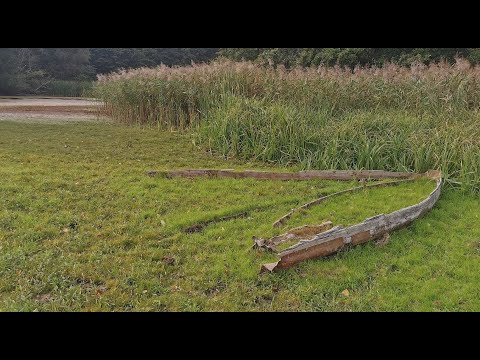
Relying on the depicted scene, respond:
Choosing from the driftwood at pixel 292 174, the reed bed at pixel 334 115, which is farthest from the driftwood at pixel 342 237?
the reed bed at pixel 334 115

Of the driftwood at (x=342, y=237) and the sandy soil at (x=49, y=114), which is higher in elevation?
the sandy soil at (x=49, y=114)

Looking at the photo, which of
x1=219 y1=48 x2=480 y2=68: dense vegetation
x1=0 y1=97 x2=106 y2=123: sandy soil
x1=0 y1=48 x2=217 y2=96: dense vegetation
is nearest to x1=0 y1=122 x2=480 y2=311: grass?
x1=0 y1=97 x2=106 y2=123: sandy soil

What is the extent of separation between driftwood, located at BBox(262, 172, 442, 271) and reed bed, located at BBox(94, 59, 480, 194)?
1.99m

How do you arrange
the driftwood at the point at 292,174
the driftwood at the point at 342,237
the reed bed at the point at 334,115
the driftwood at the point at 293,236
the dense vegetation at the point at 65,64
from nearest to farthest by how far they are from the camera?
the driftwood at the point at 342,237, the driftwood at the point at 293,236, the driftwood at the point at 292,174, the reed bed at the point at 334,115, the dense vegetation at the point at 65,64

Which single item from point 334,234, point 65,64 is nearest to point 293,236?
point 334,234

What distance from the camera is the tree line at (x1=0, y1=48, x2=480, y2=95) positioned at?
1881 centimetres

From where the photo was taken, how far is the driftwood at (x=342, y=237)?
12.6 ft

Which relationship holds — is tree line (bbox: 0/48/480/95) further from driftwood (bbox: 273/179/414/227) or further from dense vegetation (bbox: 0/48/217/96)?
driftwood (bbox: 273/179/414/227)

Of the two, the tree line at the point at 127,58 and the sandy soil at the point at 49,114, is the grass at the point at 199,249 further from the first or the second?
the tree line at the point at 127,58

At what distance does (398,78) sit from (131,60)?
90.9 ft

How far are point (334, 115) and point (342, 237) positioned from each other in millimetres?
5729

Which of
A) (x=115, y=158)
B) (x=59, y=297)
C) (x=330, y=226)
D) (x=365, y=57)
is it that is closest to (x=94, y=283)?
(x=59, y=297)

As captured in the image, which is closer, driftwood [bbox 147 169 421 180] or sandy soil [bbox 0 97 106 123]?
driftwood [bbox 147 169 421 180]

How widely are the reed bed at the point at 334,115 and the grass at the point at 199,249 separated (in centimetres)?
98
